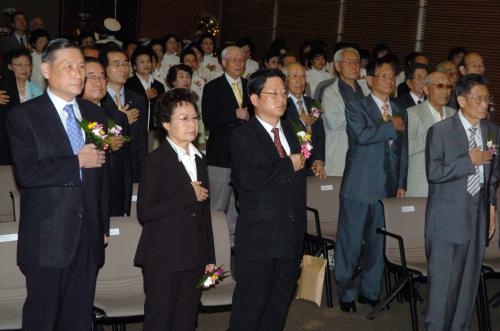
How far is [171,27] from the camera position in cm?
1545

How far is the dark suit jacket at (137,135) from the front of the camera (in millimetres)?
5449

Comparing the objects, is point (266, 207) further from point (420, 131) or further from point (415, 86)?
point (415, 86)

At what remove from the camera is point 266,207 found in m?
4.08

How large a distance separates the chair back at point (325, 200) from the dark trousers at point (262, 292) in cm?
184

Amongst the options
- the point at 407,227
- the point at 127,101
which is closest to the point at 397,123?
the point at 407,227

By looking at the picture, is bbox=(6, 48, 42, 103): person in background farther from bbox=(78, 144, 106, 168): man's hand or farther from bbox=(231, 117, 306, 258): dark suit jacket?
bbox=(78, 144, 106, 168): man's hand

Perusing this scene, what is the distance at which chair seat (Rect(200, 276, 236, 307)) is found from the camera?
14.3 feet

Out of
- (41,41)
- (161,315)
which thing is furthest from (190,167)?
(41,41)

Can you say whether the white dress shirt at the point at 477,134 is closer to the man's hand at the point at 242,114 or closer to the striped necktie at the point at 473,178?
the striped necktie at the point at 473,178

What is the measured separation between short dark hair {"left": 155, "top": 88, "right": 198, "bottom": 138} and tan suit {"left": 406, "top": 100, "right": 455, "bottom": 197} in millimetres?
2423

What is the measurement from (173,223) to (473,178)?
1924mm

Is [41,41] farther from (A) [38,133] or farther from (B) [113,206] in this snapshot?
(A) [38,133]

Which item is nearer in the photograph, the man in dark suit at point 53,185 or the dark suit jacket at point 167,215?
the man in dark suit at point 53,185

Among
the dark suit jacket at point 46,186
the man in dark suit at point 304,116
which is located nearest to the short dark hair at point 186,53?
the man in dark suit at point 304,116
